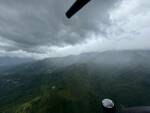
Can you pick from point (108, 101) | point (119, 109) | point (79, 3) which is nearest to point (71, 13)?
point (79, 3)

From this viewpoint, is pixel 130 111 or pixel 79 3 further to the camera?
pixel 130 111

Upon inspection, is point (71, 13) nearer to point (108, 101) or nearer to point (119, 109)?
point (108, 101)

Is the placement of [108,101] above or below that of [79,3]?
below

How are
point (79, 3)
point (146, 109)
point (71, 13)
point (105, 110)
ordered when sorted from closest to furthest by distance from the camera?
1. point (79, 3)
2. point (71, 13)
3. point (105, 110)
4. point (146, 109)

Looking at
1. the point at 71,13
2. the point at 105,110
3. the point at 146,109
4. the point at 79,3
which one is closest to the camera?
the point at 79,3

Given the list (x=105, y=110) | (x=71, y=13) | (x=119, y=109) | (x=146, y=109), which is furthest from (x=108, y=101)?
(x=71, y=13)

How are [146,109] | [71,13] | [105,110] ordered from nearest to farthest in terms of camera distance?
[71,13] → [105,110] → [146,109]

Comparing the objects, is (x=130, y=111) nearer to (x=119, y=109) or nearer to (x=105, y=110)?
(x=119, y=109)

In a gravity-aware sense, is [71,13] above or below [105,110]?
above

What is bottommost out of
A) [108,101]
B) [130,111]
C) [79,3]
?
[130,111]
